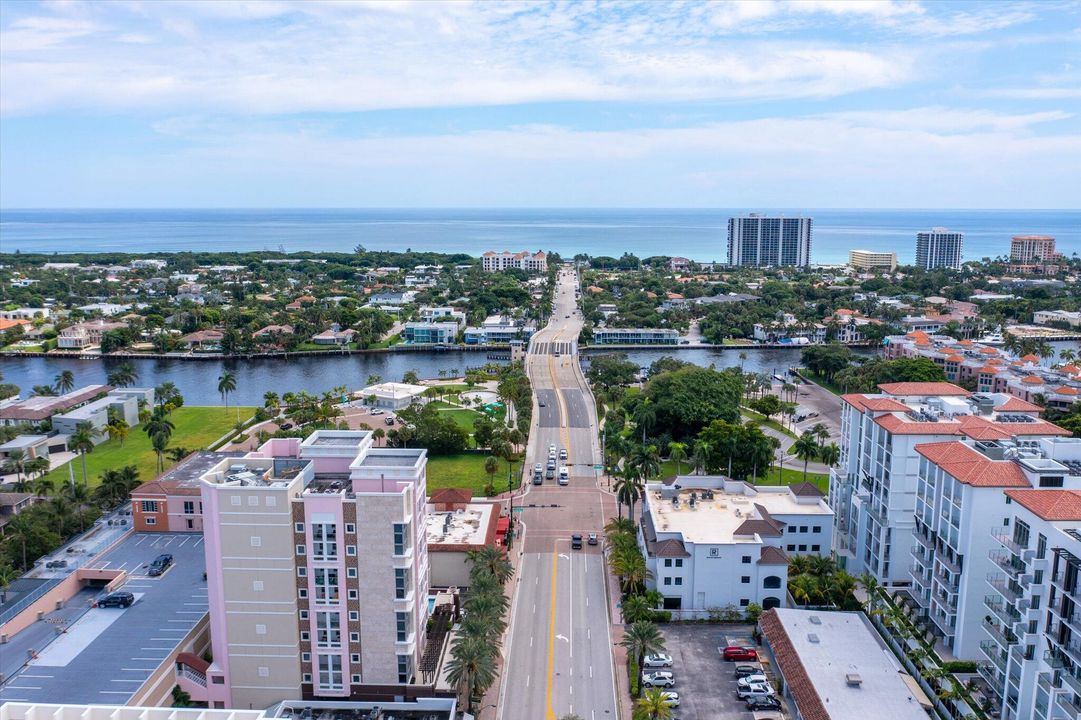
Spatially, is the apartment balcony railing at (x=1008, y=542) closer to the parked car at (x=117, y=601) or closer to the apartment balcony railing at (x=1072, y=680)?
the apartment balcony railing at (x=1072, y=680)

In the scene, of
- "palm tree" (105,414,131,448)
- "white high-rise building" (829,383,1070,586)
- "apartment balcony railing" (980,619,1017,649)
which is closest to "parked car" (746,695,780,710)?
"apartment balcony railing" (980,619,1017,649)

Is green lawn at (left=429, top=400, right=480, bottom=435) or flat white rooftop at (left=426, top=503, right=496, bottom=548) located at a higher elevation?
flat white rooftop at (left=426, top=503, right=496, bottom=548)

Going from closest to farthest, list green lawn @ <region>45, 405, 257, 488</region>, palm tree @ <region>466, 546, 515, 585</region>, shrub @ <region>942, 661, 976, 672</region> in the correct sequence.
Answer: shrub @ <region>942, 661, 976, 672</region>, palm tree @ <region>466, 546, 515, 585</region>, green lawn @ <region>45, 405, 257, 488</region>

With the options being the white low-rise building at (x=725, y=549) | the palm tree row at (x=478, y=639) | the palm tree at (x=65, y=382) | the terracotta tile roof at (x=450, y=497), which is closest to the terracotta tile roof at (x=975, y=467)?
the white low-rise building at (x=725, y=549)

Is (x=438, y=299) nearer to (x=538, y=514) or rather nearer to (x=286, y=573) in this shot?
(x=538, y=514)

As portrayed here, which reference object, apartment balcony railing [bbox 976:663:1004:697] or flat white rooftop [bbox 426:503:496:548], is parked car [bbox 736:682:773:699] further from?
flat white rooftop [bbox 426:503:496:548]

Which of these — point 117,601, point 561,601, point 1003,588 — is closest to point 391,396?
point 561,601

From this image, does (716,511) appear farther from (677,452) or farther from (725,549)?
(677,452)

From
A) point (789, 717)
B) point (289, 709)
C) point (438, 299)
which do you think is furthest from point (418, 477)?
point (438, 299)
